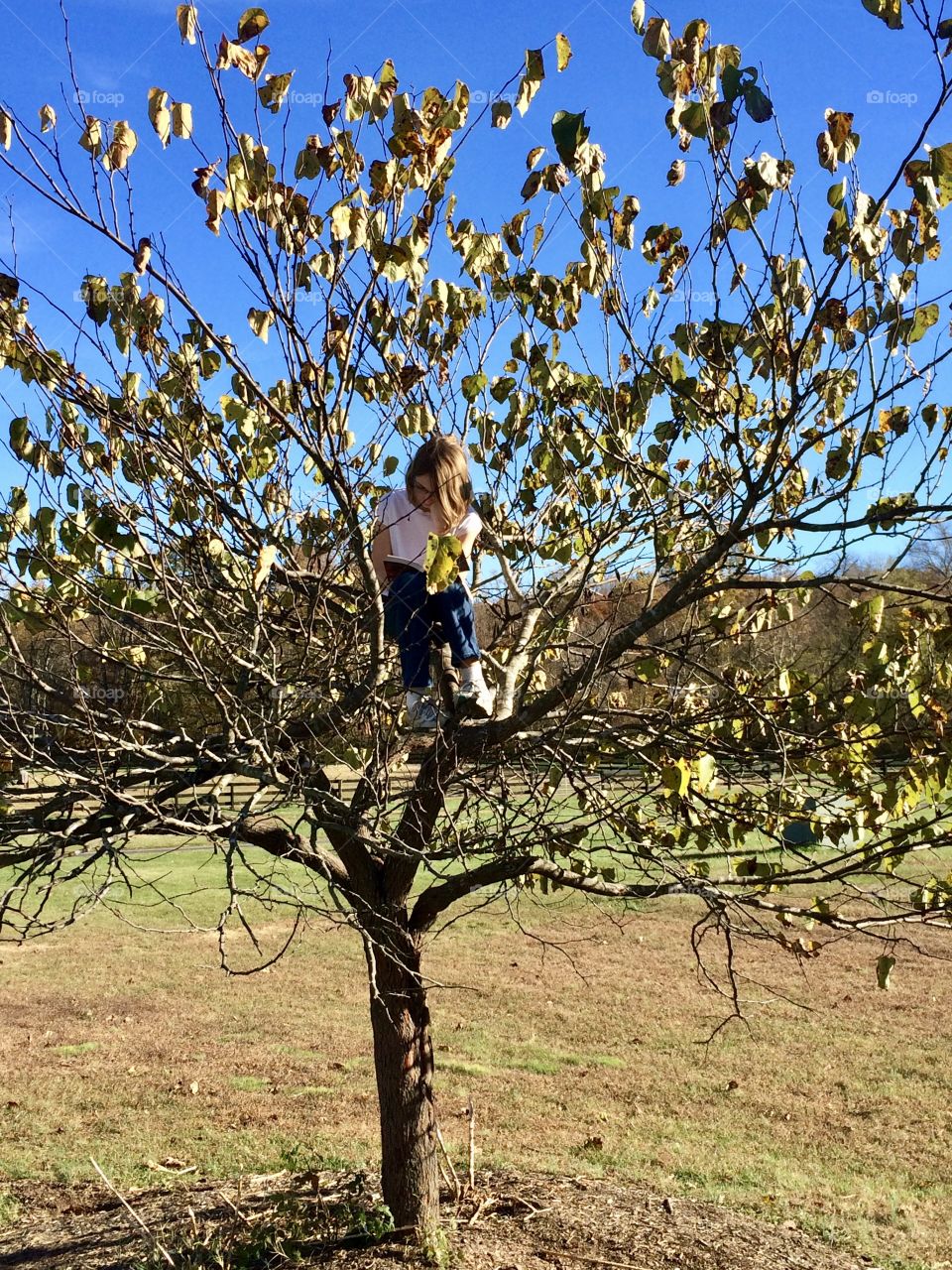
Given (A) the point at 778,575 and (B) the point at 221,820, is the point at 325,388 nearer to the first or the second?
(B) the point at 221,820

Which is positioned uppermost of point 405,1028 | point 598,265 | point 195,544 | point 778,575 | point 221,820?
point 598,265

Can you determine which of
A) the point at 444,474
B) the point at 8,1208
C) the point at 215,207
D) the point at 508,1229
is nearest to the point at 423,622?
the point at 444,474

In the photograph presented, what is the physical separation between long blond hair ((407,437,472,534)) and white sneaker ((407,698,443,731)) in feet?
2.30

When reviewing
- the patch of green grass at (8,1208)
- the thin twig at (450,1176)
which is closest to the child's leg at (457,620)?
the thin twig at (450,1176)

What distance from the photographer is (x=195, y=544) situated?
3.88 meters

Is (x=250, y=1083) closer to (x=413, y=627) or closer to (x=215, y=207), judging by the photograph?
(x=413, y=627)

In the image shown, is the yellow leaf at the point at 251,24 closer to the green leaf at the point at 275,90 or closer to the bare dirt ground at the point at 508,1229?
the green leaf at the point at 275,90

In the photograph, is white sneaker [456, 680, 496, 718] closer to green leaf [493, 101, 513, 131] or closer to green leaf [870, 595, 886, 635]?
green leaf [870, 595, 886, 635]

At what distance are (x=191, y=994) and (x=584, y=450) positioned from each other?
8450mm

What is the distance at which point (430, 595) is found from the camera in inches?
149

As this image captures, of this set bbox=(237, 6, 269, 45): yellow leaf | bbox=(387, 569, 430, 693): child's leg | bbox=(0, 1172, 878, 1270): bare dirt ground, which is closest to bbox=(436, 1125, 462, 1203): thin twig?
bbox=(0, 1172, 878, 1270): bare dirt ground

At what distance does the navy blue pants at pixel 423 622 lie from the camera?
152 inches

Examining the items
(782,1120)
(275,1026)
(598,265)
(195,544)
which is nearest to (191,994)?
(275,1026)

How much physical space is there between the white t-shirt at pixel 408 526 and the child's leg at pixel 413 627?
140mm
